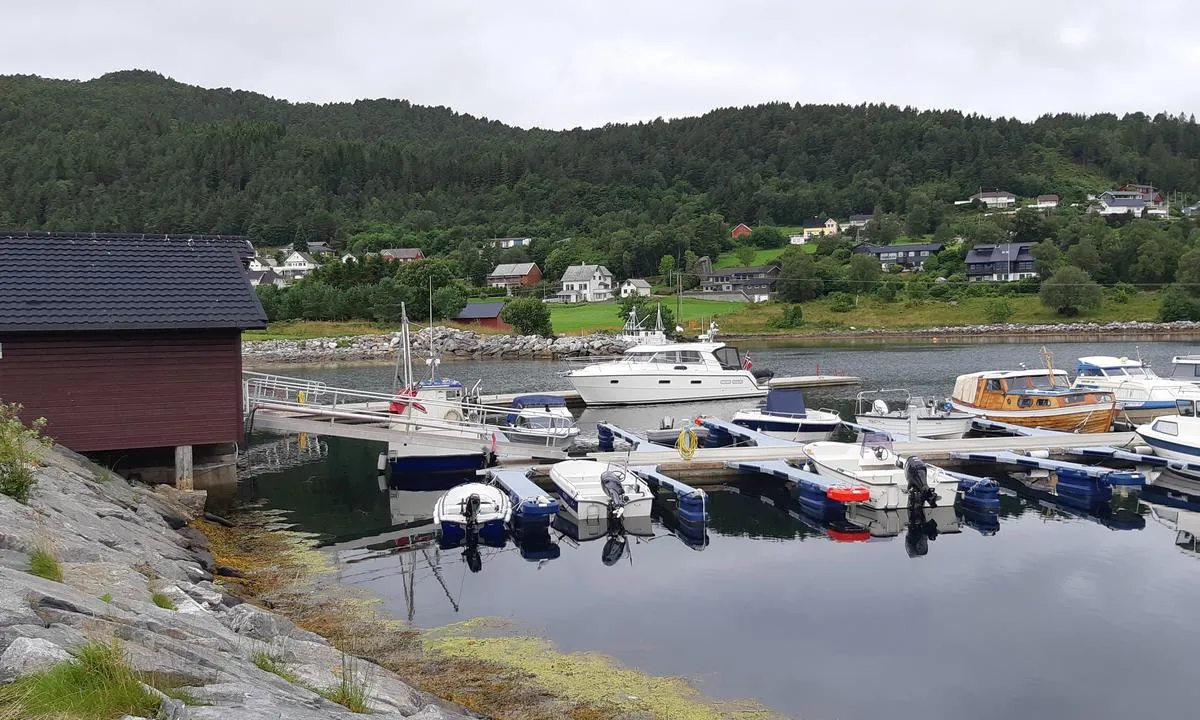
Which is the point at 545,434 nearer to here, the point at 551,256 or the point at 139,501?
the point at 139,501

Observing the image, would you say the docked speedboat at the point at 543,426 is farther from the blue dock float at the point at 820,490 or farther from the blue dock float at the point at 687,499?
the blue dock float at the point at 820,490

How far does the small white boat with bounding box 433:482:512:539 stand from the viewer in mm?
20078

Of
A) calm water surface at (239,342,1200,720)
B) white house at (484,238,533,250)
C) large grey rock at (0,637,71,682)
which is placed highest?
white house at (484,238,533,250)

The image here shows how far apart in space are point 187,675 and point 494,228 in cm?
14102

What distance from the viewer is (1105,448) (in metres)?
27.0

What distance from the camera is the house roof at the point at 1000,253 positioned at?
4215 inches

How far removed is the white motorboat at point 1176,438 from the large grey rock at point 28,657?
26.4 metres

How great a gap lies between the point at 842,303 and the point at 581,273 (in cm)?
3147

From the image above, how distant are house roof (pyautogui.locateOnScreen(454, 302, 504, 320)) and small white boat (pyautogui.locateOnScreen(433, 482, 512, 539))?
66.7 m

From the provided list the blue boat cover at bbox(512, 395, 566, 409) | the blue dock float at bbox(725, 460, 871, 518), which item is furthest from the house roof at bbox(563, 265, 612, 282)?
the blue dock float at bbox(725, 460, 871, 518)

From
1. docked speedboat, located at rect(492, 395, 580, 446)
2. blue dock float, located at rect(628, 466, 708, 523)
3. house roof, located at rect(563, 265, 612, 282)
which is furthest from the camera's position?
house roof, located at rect(563, 265, 612, 282)

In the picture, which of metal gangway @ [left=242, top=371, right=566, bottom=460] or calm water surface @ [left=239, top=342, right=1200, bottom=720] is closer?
calm water surface @ [left=239, top=342, right=1200, bottom=720]

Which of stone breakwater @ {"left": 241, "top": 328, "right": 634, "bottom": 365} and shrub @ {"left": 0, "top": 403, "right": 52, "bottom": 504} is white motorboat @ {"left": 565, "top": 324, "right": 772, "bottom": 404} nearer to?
stone breakwater @ {"left": 241, "top": 328, "right": 634, "bottom": 365}

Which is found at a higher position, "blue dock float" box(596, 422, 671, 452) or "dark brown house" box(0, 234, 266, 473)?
"dark brown house" box(0, 234, 266, 473)
